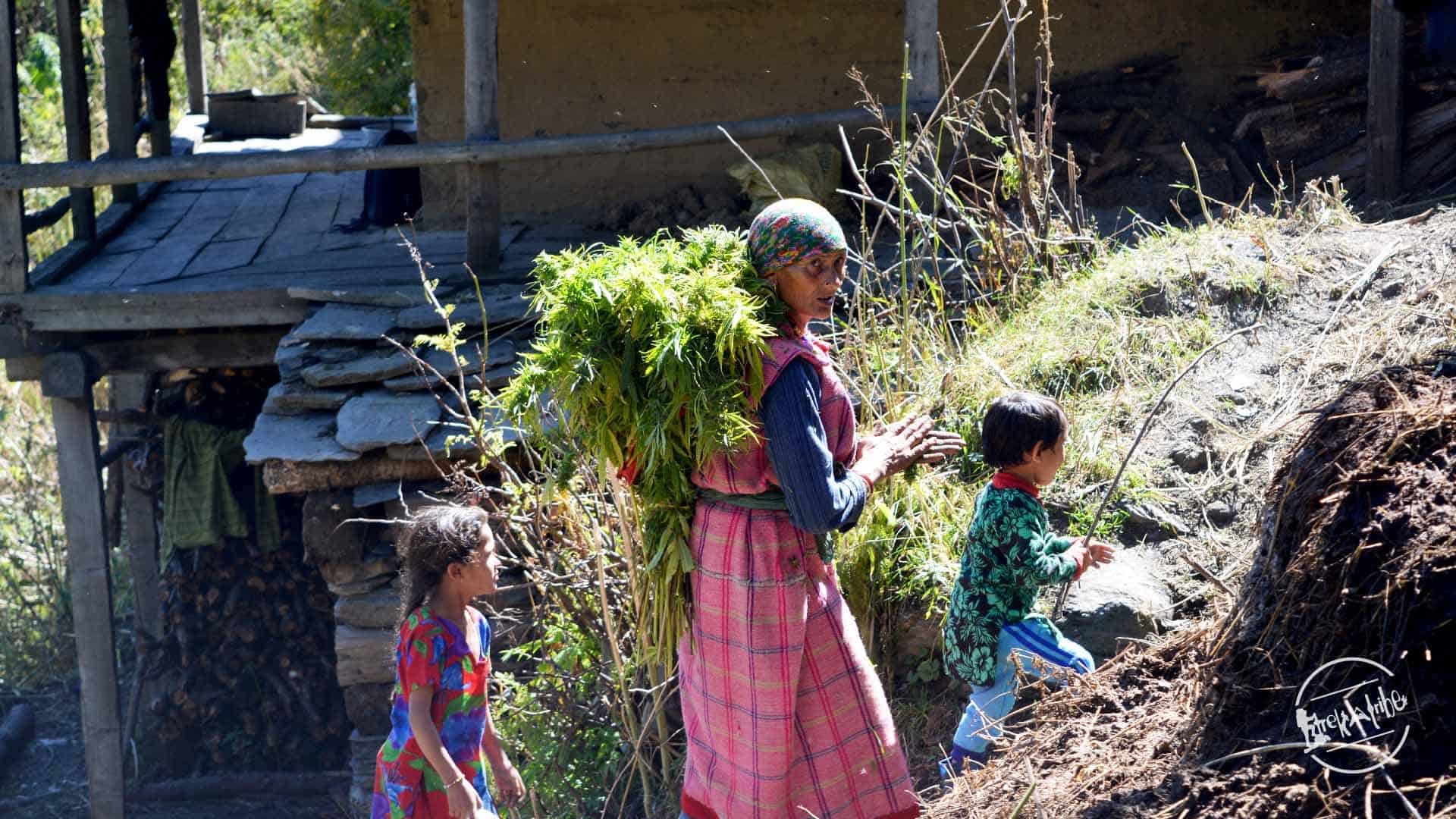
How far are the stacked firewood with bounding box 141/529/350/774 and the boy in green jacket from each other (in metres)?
4.96

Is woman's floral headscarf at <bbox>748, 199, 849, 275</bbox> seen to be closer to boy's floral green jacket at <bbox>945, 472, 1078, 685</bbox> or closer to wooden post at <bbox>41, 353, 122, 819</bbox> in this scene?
boy's floral green jacket at <bbox>945, 472, 1078, 685</bbox>

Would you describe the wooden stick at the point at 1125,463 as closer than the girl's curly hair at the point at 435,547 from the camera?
Yes

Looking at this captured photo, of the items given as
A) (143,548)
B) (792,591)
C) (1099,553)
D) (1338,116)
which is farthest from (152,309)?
(1338,116)

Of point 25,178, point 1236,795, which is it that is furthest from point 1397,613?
point 25,178

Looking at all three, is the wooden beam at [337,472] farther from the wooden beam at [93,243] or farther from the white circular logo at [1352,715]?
the white circular logo at [1352,715]

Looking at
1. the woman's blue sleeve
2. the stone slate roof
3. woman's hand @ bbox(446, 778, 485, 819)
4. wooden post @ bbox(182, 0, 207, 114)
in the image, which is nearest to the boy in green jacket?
the woman's blue sleeve

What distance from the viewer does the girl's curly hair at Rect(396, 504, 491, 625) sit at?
132 inches

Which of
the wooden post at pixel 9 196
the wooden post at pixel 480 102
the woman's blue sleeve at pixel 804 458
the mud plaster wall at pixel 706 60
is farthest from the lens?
the mud plaster wall at pixel 706 60

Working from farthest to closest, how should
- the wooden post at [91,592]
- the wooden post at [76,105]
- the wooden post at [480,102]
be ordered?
the wooden post at [76,105], the wooden post at [91,592], the wooden post at [480,102]

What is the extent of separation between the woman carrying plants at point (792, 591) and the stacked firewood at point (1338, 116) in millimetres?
4221

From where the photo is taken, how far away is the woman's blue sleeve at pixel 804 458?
267 cm

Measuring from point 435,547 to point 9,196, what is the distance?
411 centimetres

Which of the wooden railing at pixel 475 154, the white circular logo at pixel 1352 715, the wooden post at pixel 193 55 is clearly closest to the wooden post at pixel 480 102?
the wooden railing at pixel 475 154

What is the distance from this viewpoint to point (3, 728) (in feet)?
28.1
